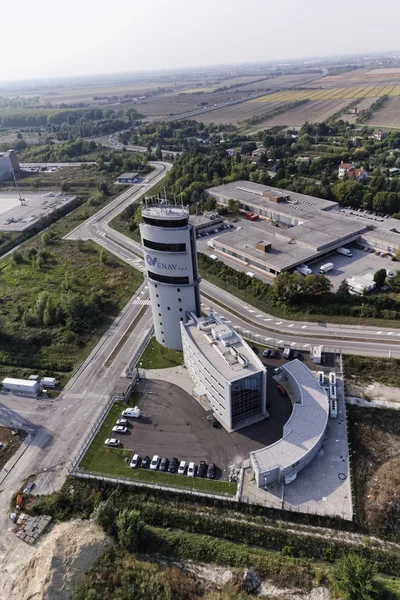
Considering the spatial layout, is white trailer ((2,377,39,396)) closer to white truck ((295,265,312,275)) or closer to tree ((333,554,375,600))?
tree ((333,554,375,600))

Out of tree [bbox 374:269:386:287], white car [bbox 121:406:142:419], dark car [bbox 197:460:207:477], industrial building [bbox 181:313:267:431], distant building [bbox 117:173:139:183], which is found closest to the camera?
dark car [bbox 197:460:207:477]

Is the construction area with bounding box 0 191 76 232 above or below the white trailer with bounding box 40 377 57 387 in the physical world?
above

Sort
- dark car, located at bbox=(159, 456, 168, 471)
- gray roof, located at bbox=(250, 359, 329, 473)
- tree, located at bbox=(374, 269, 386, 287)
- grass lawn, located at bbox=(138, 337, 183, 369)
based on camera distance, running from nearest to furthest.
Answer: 1. gray roof, located at bbox=(250, 359, 329, 473)
2. dark car, located at bbox=(159, 456, 168, 471)
3. grass lawn, located at bbox=(138, 337, 183, 369)
4. tree, located at bbox=(374, 269, 386, 287)

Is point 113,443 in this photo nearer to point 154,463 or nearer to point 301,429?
point 154,463

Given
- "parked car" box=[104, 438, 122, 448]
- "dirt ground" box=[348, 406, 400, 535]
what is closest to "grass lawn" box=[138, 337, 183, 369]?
"parked car" box=[104, 438, 122, 448]

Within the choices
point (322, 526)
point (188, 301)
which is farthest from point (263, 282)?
point (322, 526)

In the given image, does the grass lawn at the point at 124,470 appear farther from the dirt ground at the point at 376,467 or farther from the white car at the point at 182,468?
the dirt ground at the point at 376,467
